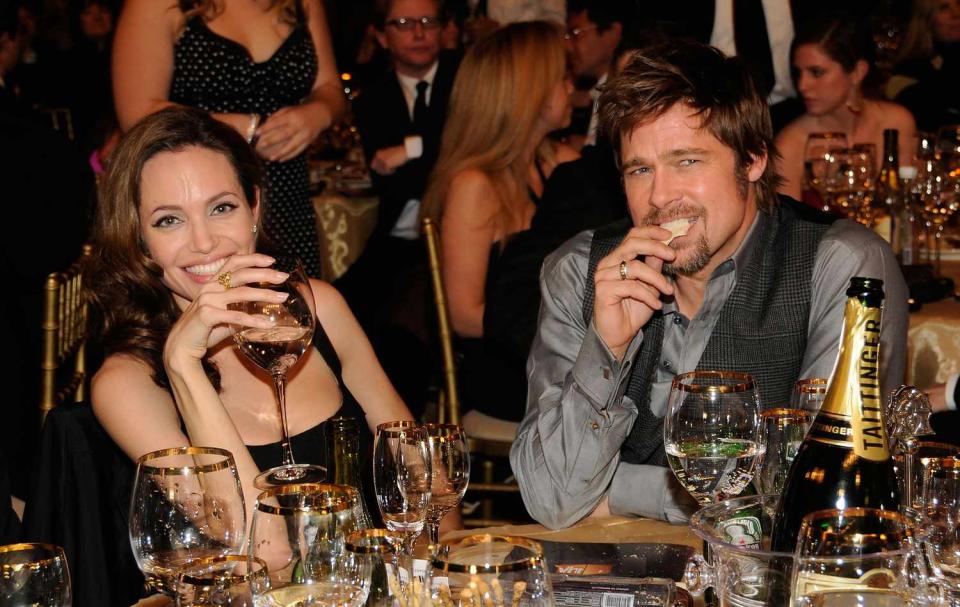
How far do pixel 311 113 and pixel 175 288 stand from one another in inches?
47.5

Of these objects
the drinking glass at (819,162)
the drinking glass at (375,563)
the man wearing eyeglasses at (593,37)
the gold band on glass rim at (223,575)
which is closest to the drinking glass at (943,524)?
the drinking glass at (375,563)

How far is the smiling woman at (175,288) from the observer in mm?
2154

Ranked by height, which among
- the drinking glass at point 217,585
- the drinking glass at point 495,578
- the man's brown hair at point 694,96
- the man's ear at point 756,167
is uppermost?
the man's brown hair at point 694,96

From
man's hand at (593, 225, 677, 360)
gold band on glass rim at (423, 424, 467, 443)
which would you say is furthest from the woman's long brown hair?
gold band on glass rim at (423, 424, 467, 443)

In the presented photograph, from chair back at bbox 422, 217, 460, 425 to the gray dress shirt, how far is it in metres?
1.01

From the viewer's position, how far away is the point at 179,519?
4.05ft

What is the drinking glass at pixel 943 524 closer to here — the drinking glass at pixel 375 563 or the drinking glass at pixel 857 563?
the drinking glass at pixel 857 563

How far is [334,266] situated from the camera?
556 centimetres

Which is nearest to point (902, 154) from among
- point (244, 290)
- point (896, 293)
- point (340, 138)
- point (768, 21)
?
point (768, 21)

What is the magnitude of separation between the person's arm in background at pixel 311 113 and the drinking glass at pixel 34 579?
226cm

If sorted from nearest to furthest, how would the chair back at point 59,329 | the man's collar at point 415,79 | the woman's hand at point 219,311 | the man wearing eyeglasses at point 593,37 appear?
the woman's hand at point 219,311 < the chair back at point 59,329 < the man's collar at point 415,79 < the man wearing eyeglasses at point 593,37

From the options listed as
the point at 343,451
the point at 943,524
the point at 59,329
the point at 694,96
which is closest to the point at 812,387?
the point at 943,524

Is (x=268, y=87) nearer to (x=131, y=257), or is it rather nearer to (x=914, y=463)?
(x=131, y=257)

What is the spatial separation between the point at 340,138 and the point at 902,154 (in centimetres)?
326
